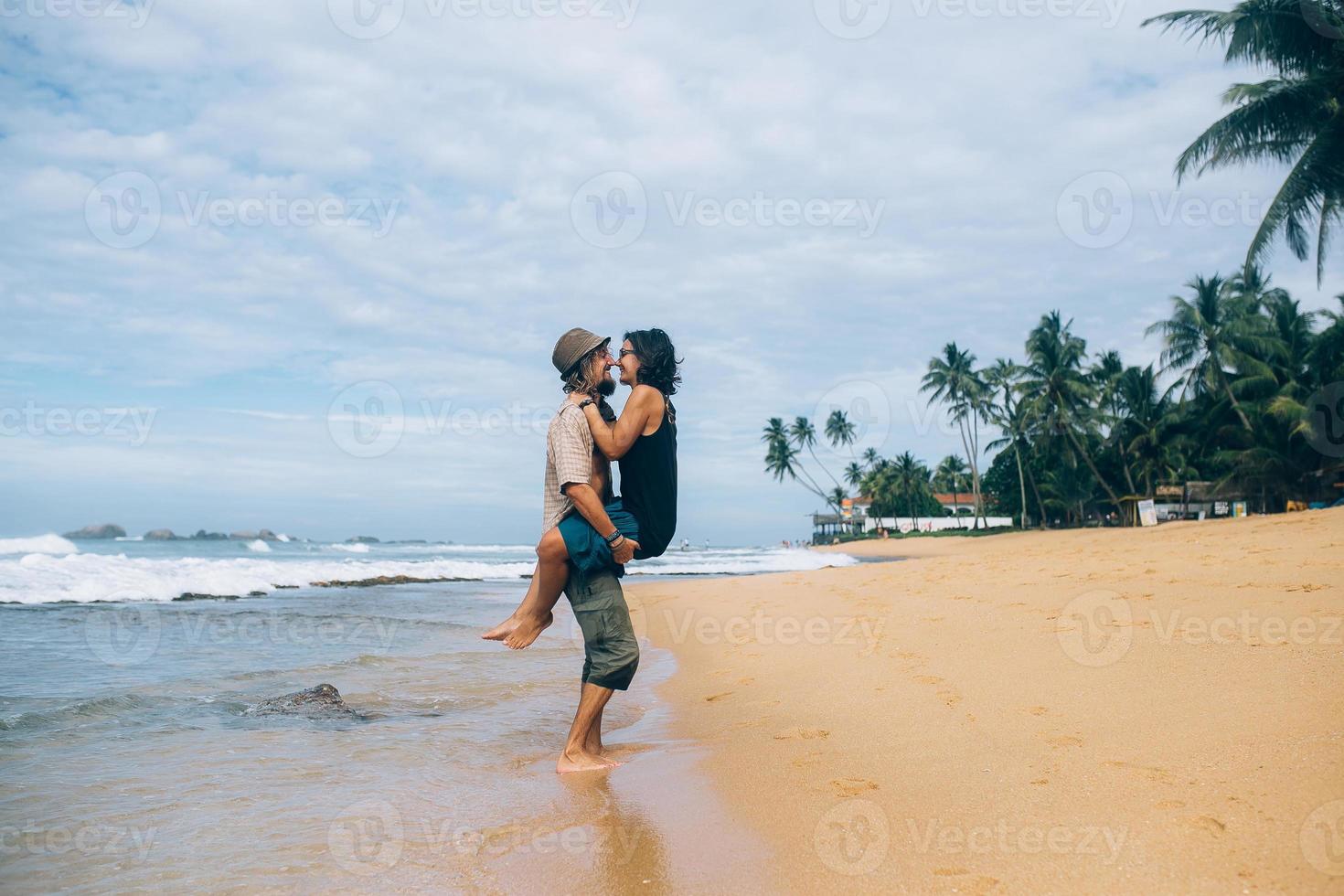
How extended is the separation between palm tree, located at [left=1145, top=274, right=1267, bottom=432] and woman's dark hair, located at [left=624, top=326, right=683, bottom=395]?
113 feet

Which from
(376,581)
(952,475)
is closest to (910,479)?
(952,475)

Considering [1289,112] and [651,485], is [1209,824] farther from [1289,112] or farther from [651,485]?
[1289,112]

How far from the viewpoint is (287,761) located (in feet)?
13.6

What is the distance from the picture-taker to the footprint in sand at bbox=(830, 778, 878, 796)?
312cm

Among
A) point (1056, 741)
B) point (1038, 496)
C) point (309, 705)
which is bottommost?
point (309, 705)

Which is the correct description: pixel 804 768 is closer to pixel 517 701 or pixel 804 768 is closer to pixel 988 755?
pixel 988 755

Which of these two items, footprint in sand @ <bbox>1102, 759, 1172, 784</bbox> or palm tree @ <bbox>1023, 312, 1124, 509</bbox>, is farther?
palm tree @ <bbox>1023, 312, 1124, 509</bbox>

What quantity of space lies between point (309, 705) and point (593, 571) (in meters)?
2.82

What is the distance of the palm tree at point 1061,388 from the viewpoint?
1714 inches

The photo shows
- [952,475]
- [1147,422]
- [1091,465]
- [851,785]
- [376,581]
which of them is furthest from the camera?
[952,475]

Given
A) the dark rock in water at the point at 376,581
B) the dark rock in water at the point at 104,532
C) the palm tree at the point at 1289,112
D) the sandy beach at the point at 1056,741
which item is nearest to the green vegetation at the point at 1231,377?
the palm tree at the point at 1289,112

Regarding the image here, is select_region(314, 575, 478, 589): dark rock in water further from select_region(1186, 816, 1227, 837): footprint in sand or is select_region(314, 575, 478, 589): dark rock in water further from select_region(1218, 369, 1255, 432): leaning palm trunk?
select_region(1218, 369, 1255, 432): leaning palm trunk

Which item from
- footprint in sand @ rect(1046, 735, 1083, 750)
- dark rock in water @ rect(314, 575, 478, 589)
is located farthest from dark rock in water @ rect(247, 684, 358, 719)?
dark rock in water @ rect(314, 575, 478, 589)

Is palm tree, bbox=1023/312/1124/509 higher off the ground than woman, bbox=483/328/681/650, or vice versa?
palm tree, bbox=1023/312/1124/509
